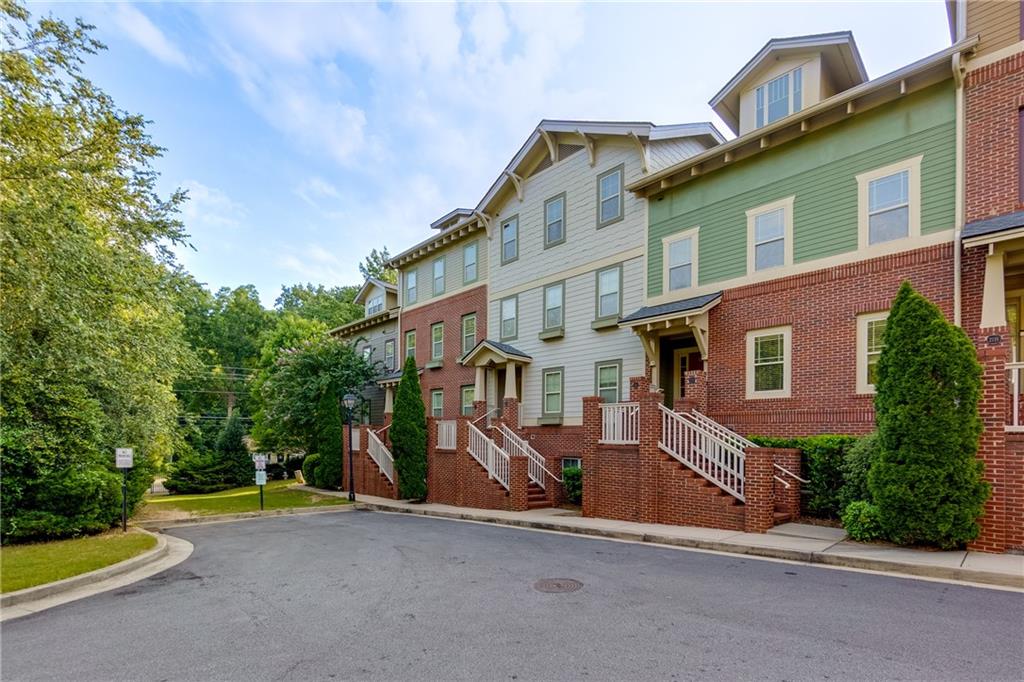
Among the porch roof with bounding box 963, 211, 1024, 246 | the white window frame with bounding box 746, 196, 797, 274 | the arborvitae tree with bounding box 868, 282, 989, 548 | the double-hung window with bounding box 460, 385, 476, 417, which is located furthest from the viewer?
the double-hung window with bounding box 460, 385, 476, 417

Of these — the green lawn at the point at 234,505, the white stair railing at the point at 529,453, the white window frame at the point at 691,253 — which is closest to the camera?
the white window frame at the point at 691,253

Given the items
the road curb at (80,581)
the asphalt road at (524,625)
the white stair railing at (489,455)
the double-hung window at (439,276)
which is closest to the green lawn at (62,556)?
the road curb at (80,581)

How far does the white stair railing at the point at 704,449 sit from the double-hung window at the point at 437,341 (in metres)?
13.3

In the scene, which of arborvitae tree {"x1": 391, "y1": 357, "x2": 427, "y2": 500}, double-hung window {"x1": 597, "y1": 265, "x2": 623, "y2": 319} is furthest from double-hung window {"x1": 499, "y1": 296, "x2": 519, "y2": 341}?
double-hung window {"x1": 597, "y1": 265, "x2": 623, "y2": 319}

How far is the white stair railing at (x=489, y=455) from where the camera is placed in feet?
53.7

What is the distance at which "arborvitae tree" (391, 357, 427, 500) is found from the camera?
750 inches

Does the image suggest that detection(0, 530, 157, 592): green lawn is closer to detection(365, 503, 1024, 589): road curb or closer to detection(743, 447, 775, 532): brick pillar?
detection(365, 503, 1024, 589): road curb

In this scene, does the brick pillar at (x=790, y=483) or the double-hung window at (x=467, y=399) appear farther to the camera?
the double-hung window at (x=467, y=399)

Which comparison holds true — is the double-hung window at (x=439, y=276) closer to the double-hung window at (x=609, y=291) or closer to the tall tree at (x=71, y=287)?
the double-hung window at (x=609, y=291)

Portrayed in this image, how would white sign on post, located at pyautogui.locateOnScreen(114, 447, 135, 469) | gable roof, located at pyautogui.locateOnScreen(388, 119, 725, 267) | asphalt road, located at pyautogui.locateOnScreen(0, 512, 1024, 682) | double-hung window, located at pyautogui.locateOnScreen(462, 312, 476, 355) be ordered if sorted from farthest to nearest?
double-hung window, located at pyautogui.locateOnScreen(462, 312, 476, 355), gable roof, located at pyautogui.locateOnScreen(388, 119, 725, 267), white sign on post, located at pyautogui.locateOnScreen(114, 447, 135, 469), asphalt road, located at pyautogui.locateOnScreen(0, 512, 1024, 682)

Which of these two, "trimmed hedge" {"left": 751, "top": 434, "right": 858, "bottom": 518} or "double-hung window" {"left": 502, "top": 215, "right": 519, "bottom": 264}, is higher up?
"double-hung window" {"left": 502, "top": 215, "right": 519, "bottom": 264}

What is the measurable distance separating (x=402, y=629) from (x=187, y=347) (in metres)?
13.1

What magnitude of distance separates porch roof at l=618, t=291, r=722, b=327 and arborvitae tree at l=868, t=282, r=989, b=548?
16.8 ft

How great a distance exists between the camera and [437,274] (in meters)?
25.0
